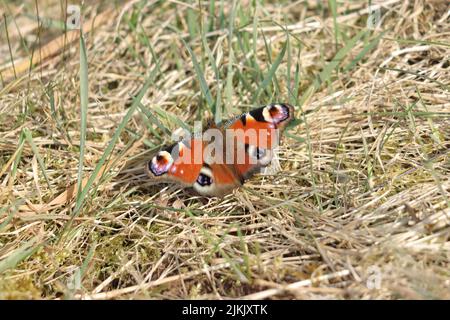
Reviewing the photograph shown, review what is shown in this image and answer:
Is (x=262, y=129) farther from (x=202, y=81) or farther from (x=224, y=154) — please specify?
(x=202, y=81)

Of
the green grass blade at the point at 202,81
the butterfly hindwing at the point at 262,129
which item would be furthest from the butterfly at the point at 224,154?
the green grass blade at the point at 202,81

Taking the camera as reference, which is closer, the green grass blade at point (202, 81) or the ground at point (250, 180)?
the ground at point (250, 180)

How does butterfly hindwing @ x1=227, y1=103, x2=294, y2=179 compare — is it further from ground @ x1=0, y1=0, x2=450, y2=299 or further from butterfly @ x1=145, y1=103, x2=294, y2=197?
ground @ x1=0, y1=0, x2=450, y2=299

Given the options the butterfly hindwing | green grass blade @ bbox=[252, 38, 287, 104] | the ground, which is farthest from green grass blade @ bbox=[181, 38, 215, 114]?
the butterfly hindwing

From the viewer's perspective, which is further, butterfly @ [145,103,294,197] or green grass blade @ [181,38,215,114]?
green grass blade @ [181,38,215,114]

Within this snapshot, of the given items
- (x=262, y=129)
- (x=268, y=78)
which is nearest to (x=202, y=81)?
(x=268, y=78)

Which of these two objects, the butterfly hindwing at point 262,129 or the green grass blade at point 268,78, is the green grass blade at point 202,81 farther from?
the butterfly hindwing at point 262,129
